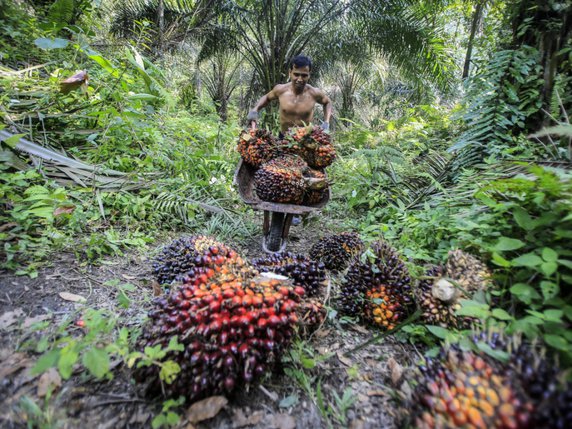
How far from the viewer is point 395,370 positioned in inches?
47.5

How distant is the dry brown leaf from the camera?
1.01 m

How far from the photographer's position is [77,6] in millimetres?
4094

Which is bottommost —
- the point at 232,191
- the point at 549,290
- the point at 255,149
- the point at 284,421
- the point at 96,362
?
the point at 284,421

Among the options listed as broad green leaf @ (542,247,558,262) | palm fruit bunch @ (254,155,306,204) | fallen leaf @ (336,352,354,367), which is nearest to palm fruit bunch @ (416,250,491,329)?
broad green leaf @ (542,247,558,262)

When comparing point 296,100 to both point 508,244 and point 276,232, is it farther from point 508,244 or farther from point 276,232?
point 508,244

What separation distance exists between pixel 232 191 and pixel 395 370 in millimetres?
2977

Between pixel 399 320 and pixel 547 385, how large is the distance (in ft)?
2.85

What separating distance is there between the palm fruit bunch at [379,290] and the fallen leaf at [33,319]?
1.47 metres

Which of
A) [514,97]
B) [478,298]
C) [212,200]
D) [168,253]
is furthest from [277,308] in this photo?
[514,97]

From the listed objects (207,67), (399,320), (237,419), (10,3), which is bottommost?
(237,419)

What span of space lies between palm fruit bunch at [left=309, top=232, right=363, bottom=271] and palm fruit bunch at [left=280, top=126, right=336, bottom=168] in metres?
0.91

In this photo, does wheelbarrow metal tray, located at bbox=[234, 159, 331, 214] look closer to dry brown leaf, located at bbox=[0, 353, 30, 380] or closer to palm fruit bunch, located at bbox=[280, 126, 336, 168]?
palm fruit bunch, located at bbox=[280, 126, 336, 168]

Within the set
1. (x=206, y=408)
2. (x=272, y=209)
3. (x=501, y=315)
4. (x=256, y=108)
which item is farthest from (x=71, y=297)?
(x=256, y=108)

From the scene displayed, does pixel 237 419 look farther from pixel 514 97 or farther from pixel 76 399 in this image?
pixel 514 97
